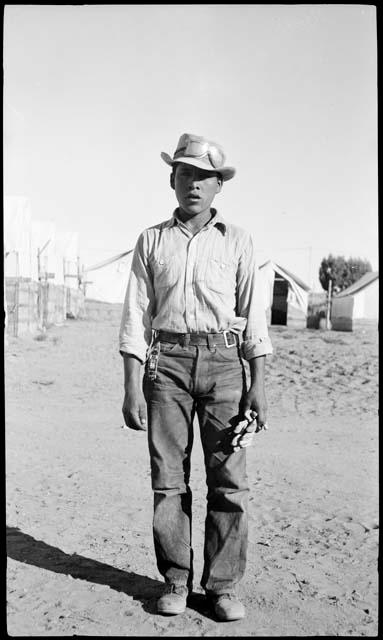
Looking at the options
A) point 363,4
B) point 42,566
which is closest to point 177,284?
point 363,4

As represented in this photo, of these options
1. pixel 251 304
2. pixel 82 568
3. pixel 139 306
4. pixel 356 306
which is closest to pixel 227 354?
pixel 251 304

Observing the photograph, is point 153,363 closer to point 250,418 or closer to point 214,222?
point 250,418

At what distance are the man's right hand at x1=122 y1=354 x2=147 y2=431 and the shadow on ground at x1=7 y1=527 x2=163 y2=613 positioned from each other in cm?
75

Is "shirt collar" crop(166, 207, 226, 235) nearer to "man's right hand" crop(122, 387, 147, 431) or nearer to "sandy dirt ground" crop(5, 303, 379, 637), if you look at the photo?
"man's right hand" crop(122, 387, 147, 431)

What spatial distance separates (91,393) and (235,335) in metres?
6.05

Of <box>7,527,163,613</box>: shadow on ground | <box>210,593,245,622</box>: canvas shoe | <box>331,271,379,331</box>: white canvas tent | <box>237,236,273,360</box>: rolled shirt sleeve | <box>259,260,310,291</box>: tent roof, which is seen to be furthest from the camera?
<box>259,260,310,291</box>: tent roof

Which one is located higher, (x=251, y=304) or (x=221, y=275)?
(x=221, y=275)

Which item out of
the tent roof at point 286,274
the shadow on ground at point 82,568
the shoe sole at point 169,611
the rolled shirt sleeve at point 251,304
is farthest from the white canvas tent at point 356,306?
the shoe sole at point 169,611

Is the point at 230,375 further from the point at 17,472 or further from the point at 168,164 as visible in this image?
the point at 17,472

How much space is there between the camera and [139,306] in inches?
104

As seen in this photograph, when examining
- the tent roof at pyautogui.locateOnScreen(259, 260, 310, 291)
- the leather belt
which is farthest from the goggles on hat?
the tent roof at pyautogui.locateOnScreen(259, 260, 310, 291)

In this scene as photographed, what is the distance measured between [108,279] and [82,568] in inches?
1026

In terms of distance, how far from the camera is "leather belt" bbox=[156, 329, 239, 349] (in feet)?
8.39

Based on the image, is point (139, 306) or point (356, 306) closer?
point (139, 306)
